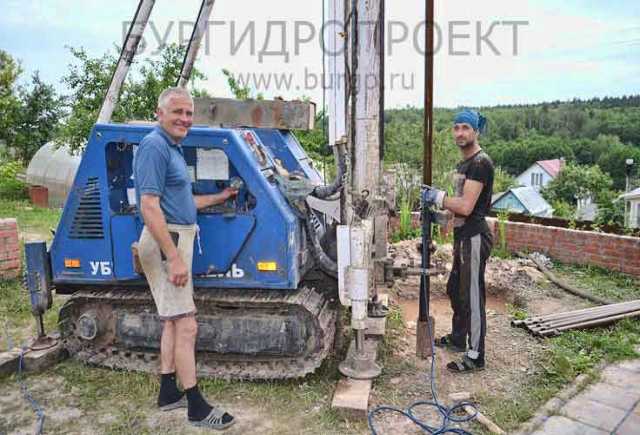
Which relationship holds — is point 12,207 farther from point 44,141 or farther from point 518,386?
point 518,386

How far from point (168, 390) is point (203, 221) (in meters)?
1.21

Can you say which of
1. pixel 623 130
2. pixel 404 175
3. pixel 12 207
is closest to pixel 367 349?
pixel 404 175

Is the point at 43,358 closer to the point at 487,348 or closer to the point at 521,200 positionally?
the point at 487,348

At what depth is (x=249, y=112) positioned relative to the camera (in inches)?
180

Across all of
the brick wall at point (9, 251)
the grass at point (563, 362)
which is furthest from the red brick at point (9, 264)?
the grass at point (563, 362)

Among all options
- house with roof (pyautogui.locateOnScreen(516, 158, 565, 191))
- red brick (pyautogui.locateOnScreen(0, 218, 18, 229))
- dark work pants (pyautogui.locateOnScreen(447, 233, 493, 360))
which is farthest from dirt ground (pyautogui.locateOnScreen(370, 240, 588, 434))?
house with roof (pyautogui.locateOnScreen(516, 158, 565, 191))

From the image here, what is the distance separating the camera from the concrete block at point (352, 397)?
356 cm

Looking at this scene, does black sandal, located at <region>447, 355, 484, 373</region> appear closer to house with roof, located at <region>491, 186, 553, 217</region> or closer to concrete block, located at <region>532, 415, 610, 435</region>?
concrete block, located at <region>532, 415, 610, 435</region>

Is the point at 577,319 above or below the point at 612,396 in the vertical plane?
above

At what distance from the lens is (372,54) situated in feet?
13.3

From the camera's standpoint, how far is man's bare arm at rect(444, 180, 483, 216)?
13.5 feet

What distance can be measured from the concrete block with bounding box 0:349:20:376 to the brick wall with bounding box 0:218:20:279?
9.47 ft

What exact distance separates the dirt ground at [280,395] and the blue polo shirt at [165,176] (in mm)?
1378

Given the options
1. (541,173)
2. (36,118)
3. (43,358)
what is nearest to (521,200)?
(541,173)
